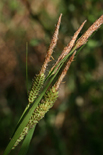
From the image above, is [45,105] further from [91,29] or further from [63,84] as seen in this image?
[63,84]

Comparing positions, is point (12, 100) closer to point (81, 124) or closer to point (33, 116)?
point (81, 124)

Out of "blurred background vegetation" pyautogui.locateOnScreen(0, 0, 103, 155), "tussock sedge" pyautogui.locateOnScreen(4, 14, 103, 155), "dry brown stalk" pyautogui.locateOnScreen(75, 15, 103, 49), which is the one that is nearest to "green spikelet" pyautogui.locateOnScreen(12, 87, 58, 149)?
"tussock sedge" pyautogui.locateOnScreen(4, 14, 103, 155)

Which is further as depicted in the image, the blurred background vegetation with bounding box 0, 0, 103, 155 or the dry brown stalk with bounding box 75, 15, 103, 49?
the blurred background vegetation with bounding box 0, 0, 103, 155

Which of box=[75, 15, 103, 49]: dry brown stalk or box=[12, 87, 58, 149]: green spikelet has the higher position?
box=[75, 15, 103, 49]: dry brown stalk

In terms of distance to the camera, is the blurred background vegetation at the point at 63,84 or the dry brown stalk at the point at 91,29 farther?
the blurred background vegetation at the point at 63,84

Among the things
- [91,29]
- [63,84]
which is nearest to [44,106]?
[91,29]

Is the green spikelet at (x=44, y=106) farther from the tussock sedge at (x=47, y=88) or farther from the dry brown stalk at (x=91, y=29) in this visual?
the dry brown stalk at (x=91, y=29)

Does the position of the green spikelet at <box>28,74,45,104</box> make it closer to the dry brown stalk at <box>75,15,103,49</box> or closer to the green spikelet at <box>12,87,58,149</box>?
the green spikelet at <box>12,87,58,149</box>

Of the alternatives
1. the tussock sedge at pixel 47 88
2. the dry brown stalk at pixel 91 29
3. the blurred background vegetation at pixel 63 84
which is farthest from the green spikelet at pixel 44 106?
the blurred background vegetation at pixel 63 84

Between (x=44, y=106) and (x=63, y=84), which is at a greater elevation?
(x=44, y=106)
